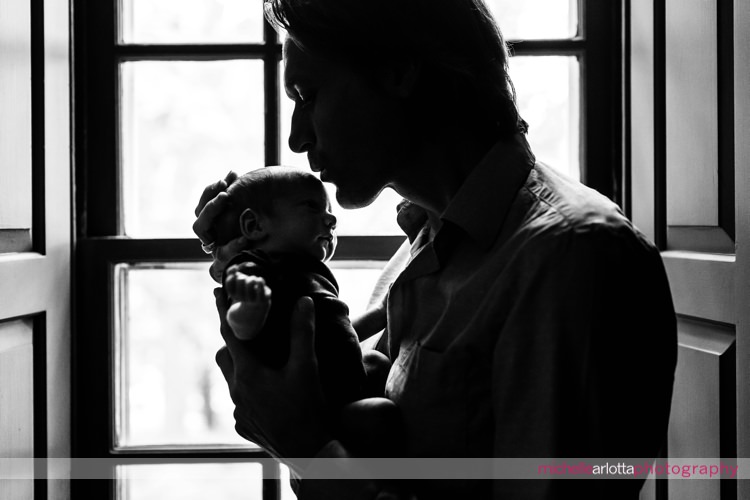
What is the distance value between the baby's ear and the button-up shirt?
1.22 feet

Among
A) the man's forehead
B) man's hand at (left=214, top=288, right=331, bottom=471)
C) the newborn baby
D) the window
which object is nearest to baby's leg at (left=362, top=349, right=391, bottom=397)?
the newborn baby

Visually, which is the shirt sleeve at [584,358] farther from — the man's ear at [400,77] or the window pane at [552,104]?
the window pane at [552,104]

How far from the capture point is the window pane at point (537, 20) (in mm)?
1832

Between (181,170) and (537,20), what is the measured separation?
38.3 inches

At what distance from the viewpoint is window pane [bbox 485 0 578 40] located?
6.01 feet

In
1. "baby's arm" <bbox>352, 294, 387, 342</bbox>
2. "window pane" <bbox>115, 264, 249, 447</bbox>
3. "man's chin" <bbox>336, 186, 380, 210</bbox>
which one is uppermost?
"man's chin" <bbox>336, 186, 380, 210</bbox>

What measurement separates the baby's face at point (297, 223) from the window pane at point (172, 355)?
22.5 inches

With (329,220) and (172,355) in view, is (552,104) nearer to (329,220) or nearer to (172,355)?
(329,220)

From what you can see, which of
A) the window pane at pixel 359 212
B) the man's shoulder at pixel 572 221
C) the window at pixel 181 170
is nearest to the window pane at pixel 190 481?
the window at pixel 181 170

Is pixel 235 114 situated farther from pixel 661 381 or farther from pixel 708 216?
pixel 661 381

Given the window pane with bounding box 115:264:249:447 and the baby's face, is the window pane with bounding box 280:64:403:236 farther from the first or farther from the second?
the baby's face

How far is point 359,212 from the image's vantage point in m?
1.85

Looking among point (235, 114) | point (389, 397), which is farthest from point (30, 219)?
point (389, 397)

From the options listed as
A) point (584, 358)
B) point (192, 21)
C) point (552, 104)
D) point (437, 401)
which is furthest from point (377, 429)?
point (192, 21)
